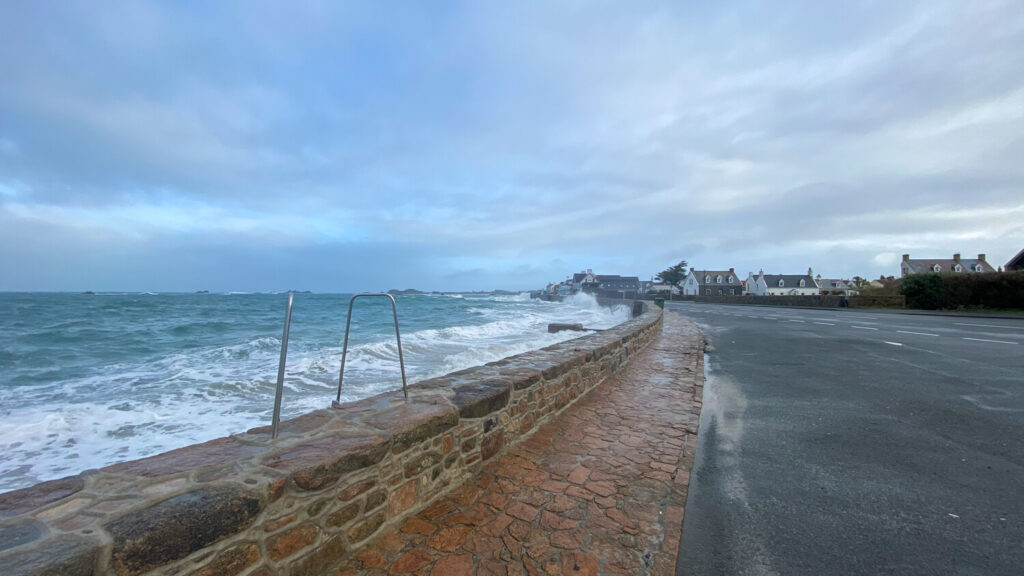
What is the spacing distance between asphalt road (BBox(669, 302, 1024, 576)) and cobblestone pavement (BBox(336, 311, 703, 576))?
213 millimetres

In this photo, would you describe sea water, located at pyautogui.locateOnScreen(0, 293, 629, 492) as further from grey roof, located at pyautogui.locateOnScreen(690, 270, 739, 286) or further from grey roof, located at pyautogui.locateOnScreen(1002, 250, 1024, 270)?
grey roof, located at pyautogui.locateOnScreen(690, 270, 739, 286)

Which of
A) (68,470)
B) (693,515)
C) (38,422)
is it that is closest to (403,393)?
(693,515)

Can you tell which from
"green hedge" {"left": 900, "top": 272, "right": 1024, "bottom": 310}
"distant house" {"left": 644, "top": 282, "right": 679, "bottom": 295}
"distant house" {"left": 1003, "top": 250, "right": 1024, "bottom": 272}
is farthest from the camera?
"distant house" {"left": 644, "top": 282, "right": 679, "bottom": 295}

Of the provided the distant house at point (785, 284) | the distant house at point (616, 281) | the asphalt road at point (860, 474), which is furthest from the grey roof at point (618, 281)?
the asphalt road at point (860, 474)

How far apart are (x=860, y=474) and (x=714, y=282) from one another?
270 ft

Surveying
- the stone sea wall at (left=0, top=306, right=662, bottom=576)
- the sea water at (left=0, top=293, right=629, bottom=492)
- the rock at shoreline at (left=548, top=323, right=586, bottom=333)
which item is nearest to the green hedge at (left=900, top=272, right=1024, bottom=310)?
the rock at shoreline at (left=548, top=323, right=586, bottom=333)

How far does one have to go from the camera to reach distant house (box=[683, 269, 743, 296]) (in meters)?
75.0

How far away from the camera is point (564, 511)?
2.64 metres

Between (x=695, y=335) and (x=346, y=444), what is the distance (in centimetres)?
1153

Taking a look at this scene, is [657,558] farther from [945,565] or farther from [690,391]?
[690,391]

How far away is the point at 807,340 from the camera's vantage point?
10.8 m

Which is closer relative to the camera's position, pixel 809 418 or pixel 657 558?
pixel 657 558

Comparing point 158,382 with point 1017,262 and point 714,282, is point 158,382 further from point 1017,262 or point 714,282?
point 714,282

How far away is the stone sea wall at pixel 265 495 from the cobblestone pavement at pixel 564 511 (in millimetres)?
189
